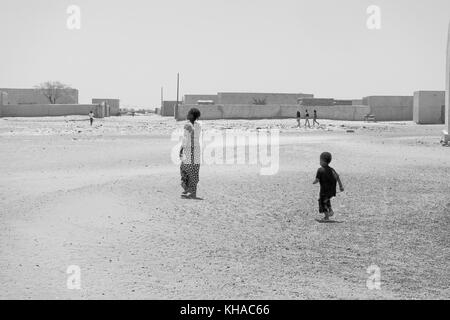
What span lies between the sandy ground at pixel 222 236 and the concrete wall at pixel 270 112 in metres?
38.8

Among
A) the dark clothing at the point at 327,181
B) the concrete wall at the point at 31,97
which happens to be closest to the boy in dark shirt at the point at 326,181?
the dark clothing at the point at 327,181

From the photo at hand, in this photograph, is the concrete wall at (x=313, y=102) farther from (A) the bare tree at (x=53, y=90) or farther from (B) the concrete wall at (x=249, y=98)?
(A) the bare tree at (x=53, y=90)

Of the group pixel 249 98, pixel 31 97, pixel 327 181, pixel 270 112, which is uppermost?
pixel 31 97

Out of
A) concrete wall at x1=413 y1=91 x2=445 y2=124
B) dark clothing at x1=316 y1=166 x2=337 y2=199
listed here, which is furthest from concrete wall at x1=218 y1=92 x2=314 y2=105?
dark clothing at x1=316 y1=166 x2=337 y2=199

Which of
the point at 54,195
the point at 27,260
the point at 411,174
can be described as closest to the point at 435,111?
the point at 411,174

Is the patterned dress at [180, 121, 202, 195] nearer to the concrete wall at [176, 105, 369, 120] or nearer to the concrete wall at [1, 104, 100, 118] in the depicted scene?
the concrete wall at [176, 105, 369, 120]

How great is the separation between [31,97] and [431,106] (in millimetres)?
58567

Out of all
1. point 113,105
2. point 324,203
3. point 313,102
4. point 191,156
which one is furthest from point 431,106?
point 113,105

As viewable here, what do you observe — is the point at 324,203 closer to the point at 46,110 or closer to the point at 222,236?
the point at 222,236

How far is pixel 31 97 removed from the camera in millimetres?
83500

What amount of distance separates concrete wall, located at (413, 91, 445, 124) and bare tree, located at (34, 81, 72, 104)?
5511 cm

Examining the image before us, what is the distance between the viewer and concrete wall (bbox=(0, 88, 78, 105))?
266ft

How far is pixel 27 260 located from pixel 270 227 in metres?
3.46

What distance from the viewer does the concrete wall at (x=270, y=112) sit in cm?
5256
